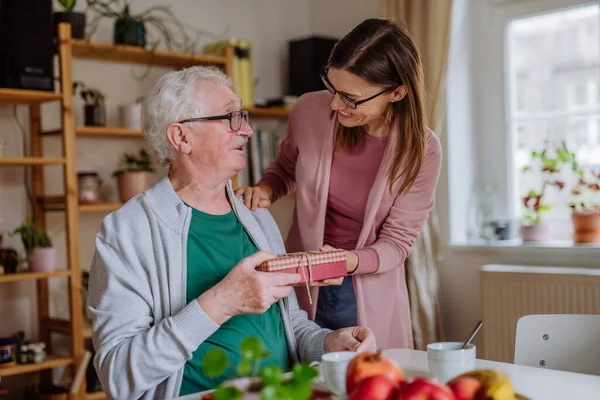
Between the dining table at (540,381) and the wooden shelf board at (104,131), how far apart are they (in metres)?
2.04

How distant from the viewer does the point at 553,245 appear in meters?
3.32

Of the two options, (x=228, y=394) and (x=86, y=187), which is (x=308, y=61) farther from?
(x=228, y=394)

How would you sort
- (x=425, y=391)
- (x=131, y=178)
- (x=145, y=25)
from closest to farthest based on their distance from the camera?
(x=425, y=391), (x=131, y=178), (x=145, y=25)

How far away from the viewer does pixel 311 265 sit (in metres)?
1.59

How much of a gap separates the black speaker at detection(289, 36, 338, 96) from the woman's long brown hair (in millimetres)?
1985

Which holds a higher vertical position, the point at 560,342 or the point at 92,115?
the point at 92,115

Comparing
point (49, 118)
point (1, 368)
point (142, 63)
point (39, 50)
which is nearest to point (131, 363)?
point (1, 368)

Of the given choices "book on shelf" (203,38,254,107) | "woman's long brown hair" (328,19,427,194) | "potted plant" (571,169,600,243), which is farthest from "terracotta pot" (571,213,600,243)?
"book on shelf" (203,38,254,107)

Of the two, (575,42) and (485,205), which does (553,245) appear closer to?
(485,205)

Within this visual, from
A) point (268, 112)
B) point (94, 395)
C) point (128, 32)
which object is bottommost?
point (94, 395)

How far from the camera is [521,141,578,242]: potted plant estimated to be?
340cm

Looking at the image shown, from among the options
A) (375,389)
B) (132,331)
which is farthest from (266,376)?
(132,331)

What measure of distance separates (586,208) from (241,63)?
1.80 meters

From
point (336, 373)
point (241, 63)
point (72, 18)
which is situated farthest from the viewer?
point (241, 63)
